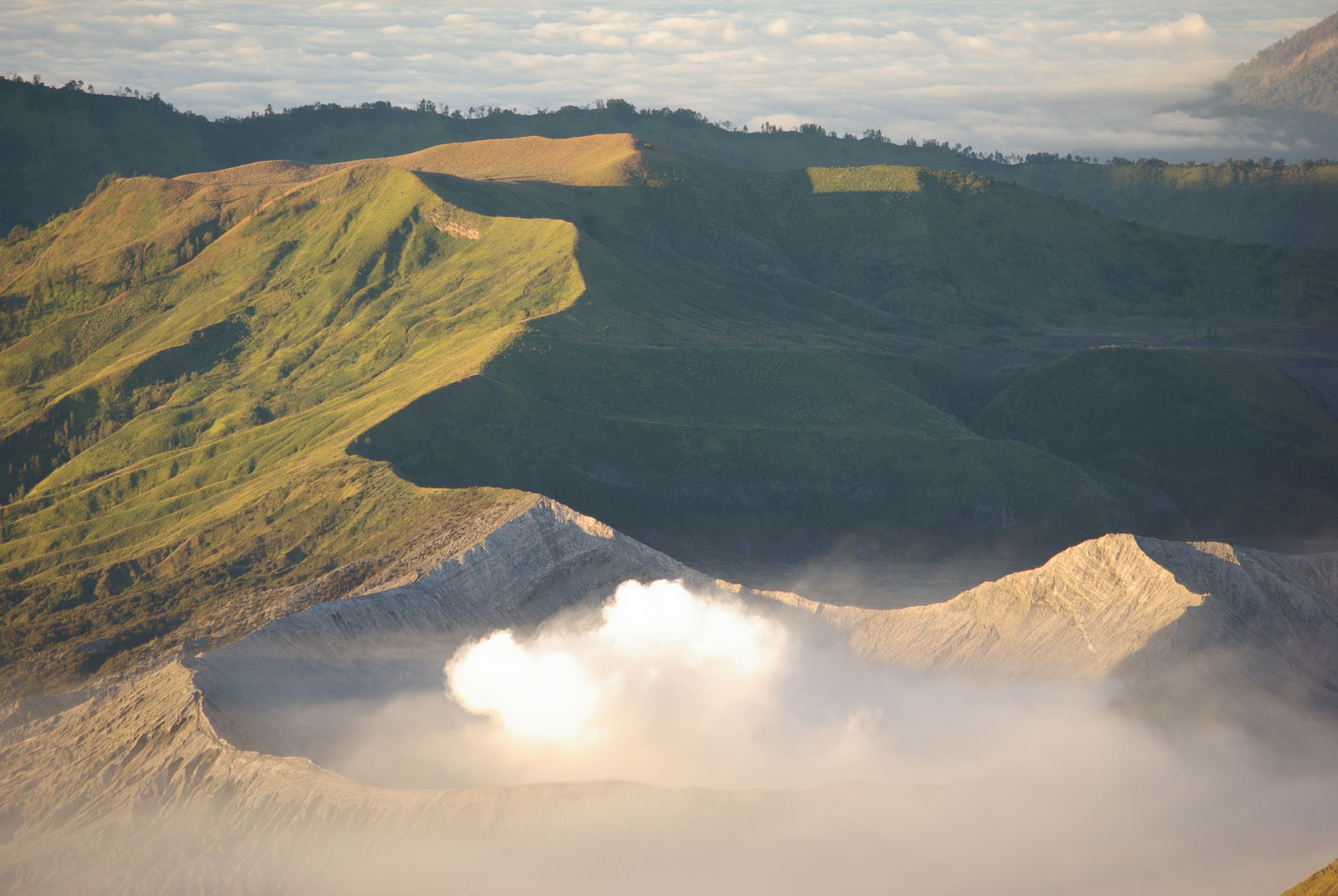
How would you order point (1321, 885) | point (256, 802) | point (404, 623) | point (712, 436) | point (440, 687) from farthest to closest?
1. point (712, 436)
2. point (404, 623)
3. point (440, 687)
4. point (256, 802)
5. point (1321, 885)

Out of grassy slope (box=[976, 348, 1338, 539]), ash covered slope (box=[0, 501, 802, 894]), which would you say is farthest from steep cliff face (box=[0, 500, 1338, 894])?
grassy slope (box=[976, 348, 1338, 539])

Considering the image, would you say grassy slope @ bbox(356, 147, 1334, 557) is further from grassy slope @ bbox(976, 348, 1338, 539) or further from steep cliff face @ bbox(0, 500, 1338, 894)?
steep cliff face @ bbox(0, 500, 1338, 894)

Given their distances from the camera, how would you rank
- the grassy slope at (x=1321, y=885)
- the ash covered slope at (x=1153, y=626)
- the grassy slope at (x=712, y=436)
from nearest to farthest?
the grassy slope at (x=1321, y=885) → the ash covered slope at (x=1153, y=626) → the grassy slope at (x=712, y=436)

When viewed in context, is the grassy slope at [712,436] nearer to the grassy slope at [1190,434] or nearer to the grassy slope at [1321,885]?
the grassy slope at [1190,434]

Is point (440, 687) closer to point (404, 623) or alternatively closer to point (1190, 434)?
point (404, 623)

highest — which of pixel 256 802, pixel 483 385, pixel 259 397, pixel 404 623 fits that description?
pixel 256 802

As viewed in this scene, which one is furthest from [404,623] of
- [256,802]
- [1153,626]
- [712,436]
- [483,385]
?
[712,436]

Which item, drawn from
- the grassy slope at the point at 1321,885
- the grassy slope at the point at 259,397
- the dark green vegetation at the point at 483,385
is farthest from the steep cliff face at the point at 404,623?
the grassy slope at the point at 1321,885
